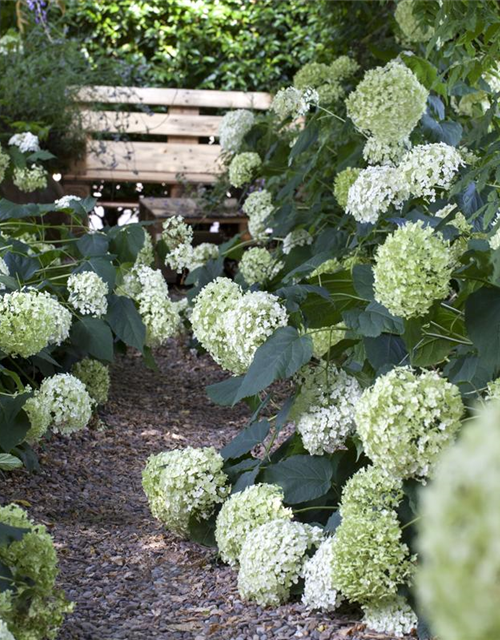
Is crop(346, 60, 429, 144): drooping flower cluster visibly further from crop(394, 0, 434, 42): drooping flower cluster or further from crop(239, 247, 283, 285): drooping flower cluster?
crop(239, 247, 283, 285): drooping flower cluster

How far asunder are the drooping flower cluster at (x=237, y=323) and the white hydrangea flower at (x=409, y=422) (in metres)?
0.53

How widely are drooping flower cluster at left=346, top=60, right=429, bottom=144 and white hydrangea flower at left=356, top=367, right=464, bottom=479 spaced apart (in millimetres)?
1033

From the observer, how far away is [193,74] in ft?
27.4

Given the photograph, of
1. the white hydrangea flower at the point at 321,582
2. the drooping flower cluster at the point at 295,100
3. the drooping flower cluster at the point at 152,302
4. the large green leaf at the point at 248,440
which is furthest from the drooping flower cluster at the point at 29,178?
the white hydrangea flower at the point at 321,582

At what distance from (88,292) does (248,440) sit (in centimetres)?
86

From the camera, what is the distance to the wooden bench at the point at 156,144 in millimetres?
6328

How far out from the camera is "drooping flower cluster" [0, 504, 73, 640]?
4.77ft

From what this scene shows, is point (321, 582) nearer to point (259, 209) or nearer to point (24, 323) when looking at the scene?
point (24, 323)

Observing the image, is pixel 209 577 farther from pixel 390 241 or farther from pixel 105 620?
pixel 390 241

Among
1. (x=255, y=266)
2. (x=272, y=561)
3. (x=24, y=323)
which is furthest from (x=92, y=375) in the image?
(x=272, y=561)

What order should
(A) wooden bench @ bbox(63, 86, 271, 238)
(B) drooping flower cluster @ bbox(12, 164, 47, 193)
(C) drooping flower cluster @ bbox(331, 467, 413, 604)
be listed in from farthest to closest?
(A) wooden bench @ bbox(63, 86, 271, 238), (B) drooping flower cluster @ bbox(12, 164, 47, 193), (C) drooping flower cluster @ bbox(331, 467, 413, 604)

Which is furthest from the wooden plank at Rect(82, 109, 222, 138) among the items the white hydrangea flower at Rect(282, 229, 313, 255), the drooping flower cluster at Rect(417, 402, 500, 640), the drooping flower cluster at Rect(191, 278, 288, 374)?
the drooping flower cluster at Rect(417, 402, 500, 640)

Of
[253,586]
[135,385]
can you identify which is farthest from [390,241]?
[135,385]

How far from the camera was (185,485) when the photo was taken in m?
2.19
